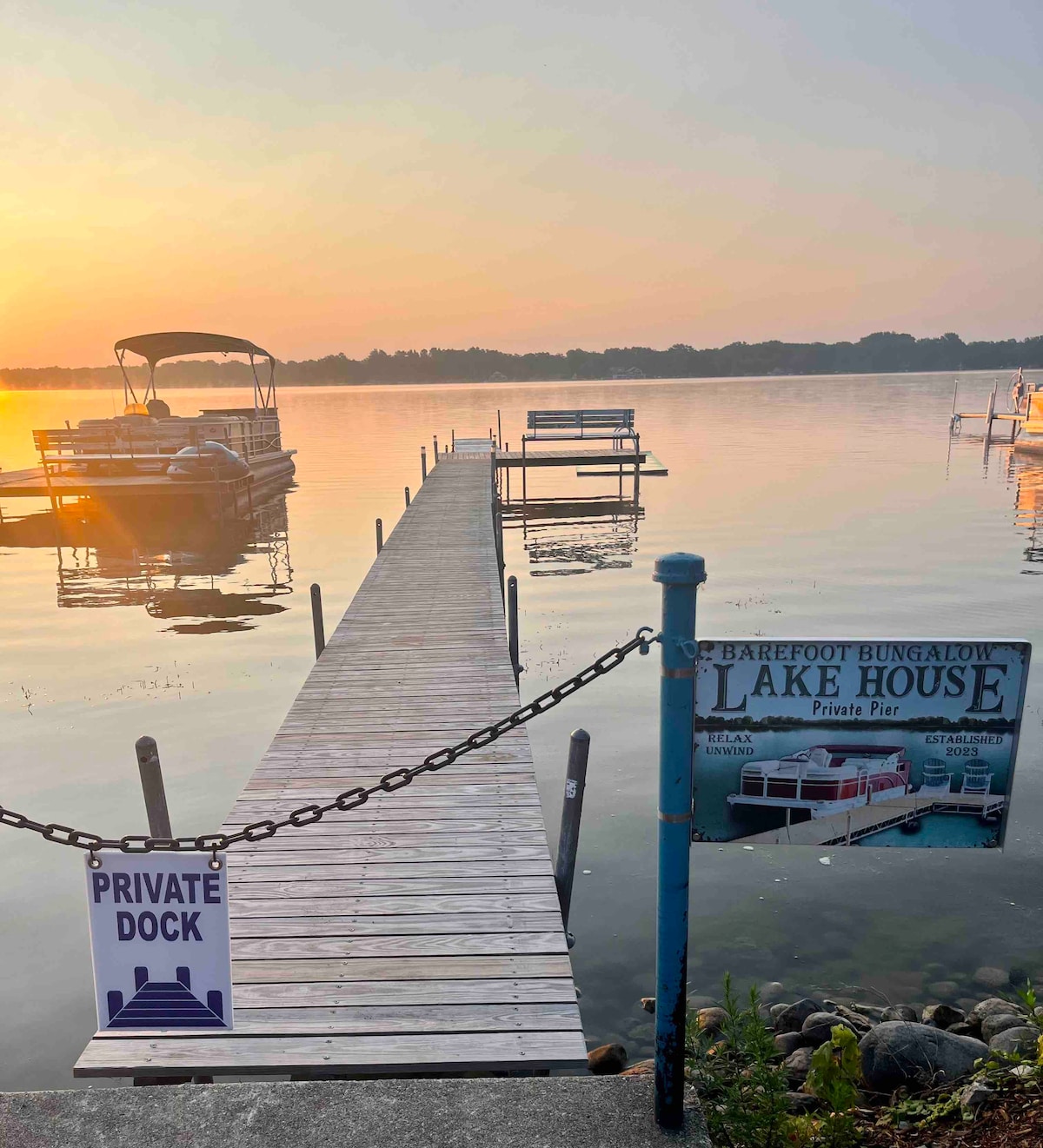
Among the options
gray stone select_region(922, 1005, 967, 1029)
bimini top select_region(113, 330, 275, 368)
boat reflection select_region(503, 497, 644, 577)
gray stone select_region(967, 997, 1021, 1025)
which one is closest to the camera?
gray stone select_region(967, 997, 1021, 1025)

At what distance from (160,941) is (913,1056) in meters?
3.84

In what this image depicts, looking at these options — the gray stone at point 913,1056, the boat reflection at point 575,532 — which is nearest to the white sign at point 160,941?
the gray stone at point 913,1056

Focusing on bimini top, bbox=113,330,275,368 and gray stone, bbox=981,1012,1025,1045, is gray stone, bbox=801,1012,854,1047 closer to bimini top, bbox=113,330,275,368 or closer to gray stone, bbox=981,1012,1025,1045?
gray stone, bbox=981,1012,1025,1045

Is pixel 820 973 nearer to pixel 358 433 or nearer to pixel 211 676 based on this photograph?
pixel 211 676

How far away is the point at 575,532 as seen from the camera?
96.0ft

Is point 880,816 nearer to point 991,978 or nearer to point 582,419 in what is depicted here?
point 991,978

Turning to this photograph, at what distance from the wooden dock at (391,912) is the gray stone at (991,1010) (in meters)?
2.83

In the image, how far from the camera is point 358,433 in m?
81.4

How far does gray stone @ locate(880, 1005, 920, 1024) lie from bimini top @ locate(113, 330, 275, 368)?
105ft

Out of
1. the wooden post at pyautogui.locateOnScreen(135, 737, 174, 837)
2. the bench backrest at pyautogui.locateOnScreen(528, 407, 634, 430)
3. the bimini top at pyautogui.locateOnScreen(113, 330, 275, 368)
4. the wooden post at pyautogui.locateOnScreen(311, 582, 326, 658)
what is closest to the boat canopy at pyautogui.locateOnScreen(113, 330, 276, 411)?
the bimini top at pyautogui.locateOnScreen(113, 330, 275, 368)

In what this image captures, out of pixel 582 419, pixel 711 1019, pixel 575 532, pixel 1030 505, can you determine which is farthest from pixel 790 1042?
pixel 1030 505

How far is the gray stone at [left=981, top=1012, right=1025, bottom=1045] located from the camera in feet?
17.8

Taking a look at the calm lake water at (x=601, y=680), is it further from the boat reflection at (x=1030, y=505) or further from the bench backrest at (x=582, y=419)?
the bench backrest at (x=582, y=419)

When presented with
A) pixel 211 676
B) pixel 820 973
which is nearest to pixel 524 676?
pixel 211 676
